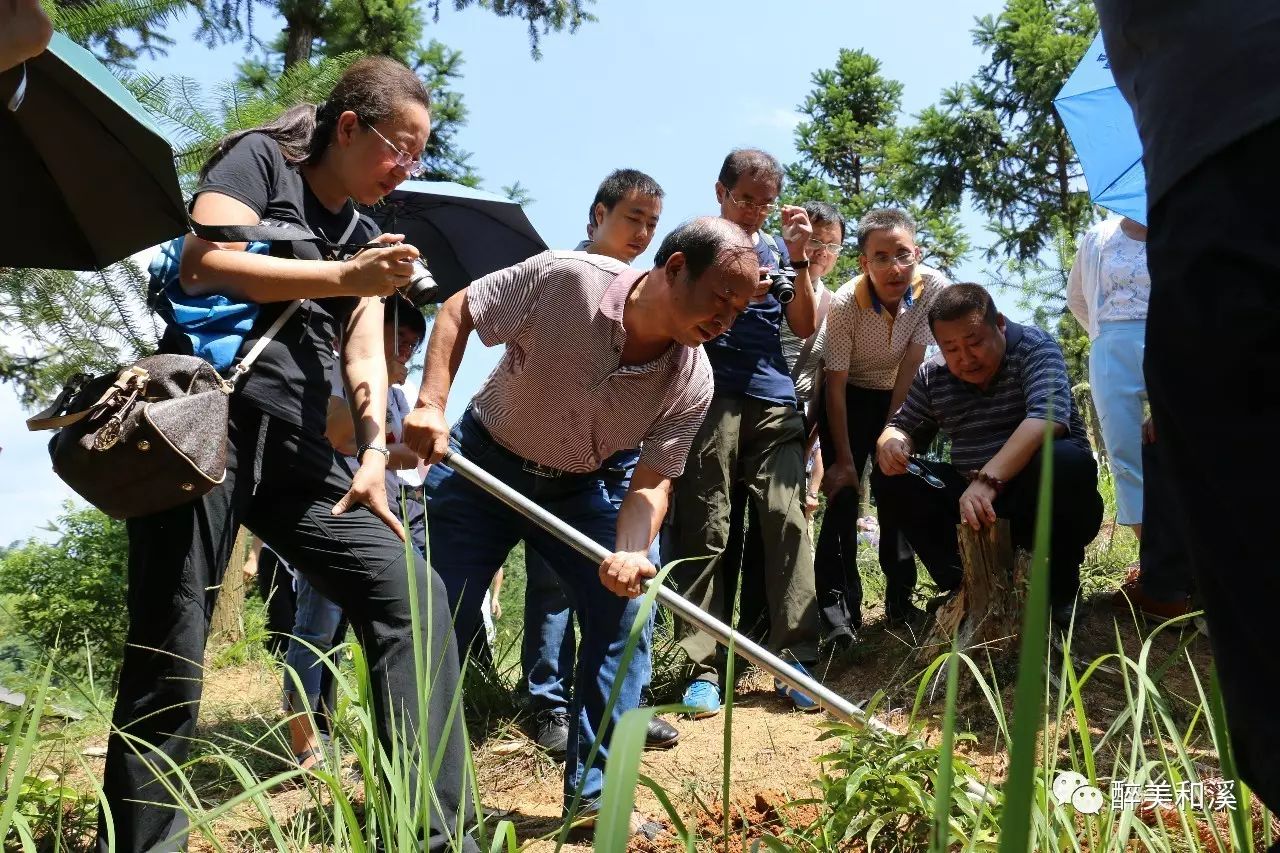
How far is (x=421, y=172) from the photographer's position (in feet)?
8.66

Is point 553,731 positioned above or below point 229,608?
below

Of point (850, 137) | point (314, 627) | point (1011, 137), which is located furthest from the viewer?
point (850, 137)

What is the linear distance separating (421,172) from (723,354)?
1.73 m

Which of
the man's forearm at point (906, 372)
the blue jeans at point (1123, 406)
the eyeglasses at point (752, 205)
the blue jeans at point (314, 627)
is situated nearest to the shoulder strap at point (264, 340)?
the blue jeans at point (314, 627)

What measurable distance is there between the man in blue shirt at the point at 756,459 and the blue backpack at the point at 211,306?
2045 mm

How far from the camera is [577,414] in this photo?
2969 millimetres

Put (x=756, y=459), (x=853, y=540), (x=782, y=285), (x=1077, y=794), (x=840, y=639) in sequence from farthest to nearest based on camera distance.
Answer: (x=853, y=540), (x=840, y=639), (x=756, y=459), (x=782, y=285), (x=1077, y=794)

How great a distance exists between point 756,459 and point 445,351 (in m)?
1.57

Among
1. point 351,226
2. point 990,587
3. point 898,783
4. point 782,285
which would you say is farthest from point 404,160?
point 990,587

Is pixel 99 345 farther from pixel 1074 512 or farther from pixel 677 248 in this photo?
pixel 1074 512

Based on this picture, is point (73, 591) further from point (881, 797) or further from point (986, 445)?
point (881, 797)

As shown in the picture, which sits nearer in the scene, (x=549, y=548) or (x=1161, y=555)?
(x=549, y=548)

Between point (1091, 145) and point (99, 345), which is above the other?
point (1091, 145)

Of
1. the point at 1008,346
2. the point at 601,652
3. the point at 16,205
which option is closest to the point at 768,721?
the point at 601,652
